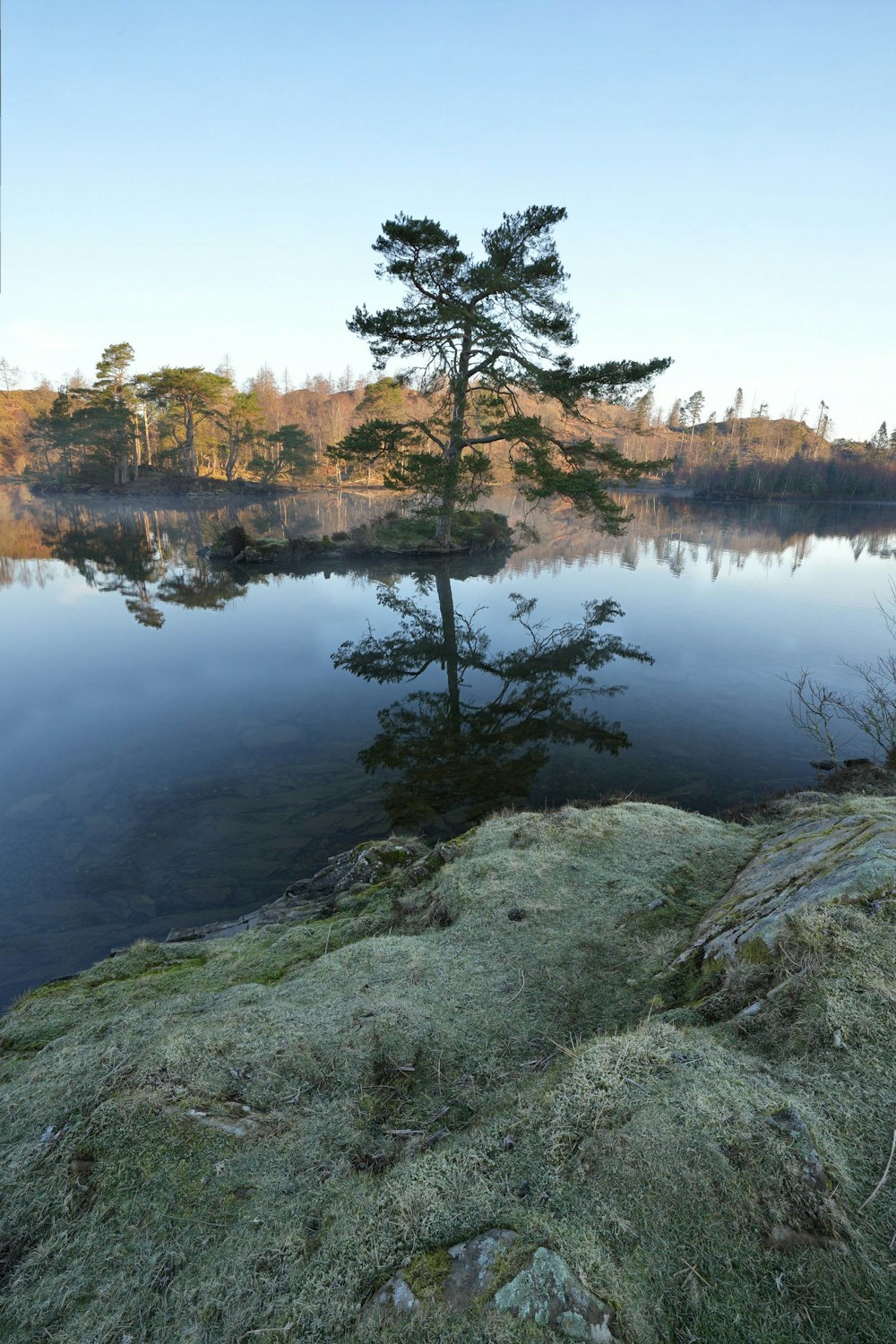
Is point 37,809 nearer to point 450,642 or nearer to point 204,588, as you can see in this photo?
point 450,642

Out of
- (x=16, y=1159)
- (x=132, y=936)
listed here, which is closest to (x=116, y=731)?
(x=132, y=936)

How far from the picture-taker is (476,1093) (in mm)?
3016

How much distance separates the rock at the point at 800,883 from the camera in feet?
10.7

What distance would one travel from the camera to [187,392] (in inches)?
2741

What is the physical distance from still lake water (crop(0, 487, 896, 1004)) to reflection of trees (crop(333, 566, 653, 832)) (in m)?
0.07

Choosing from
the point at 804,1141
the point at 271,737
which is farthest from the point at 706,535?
the point at 804,1141

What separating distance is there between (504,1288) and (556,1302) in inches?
6.6

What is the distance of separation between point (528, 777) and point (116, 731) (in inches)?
353

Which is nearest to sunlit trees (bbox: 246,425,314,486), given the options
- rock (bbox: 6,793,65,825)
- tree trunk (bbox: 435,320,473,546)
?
tree trunk (bbox: 435,320,473,546)

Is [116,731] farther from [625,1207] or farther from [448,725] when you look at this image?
[625,1207]

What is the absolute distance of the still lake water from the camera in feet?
26.9

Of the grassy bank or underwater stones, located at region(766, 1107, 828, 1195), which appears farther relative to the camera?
underwater stones, located at region(766, 1107, 828, 1195)

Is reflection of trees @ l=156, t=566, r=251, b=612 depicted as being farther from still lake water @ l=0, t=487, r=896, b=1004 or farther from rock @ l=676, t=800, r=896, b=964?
rock @ l=676, t=800, r=896, b=964

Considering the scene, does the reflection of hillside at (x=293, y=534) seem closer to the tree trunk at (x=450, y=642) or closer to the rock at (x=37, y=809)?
the tree trunk at (x=450, y=642)
